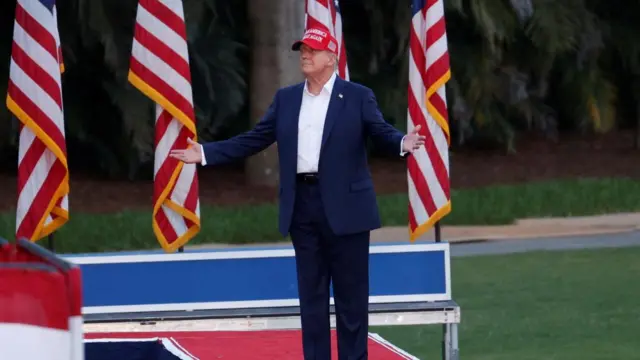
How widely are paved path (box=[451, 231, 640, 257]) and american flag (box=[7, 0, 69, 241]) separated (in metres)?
6.91

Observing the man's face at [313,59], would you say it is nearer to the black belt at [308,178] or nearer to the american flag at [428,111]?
the black belt at [308,178]

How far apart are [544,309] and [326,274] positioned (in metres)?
4.98

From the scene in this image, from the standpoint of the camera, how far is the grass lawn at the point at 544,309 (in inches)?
394

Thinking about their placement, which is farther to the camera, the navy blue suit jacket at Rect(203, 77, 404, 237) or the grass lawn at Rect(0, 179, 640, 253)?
the grass lawn at Rect(0, 179, 640, 253)

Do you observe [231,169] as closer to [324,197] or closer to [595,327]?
[595,327]

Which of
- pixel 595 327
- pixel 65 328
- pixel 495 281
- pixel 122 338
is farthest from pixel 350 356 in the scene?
pixel 495 281

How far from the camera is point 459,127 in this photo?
77.9 ft

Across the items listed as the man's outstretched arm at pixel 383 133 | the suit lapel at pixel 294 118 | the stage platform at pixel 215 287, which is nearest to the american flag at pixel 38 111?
the stage platform at pixel 215 287

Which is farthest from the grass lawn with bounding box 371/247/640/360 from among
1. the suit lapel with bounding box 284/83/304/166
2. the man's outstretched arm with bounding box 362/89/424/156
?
the suit lapel with bounding box 284/83/304/166

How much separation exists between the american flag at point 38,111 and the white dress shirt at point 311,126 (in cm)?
288

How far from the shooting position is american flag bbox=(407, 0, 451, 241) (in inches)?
376

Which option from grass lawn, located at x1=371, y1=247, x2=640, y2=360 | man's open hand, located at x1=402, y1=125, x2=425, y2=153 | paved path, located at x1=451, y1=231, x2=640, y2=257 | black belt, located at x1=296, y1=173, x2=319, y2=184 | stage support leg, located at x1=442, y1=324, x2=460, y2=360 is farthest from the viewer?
paved path, located at x1=451, y1=231, x2=640, y2=257

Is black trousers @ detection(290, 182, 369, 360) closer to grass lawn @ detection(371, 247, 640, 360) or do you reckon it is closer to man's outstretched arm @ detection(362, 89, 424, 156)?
man's outstretched arm @ detection(362, 89, 424, 156)

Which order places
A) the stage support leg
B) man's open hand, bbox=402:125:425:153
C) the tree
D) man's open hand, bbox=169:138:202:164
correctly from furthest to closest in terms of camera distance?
1. the tree
2. the stage support leg
3. man's open hand, bbox=169:138:202:164
4. man's open hand, bbox=402:125:425:153
